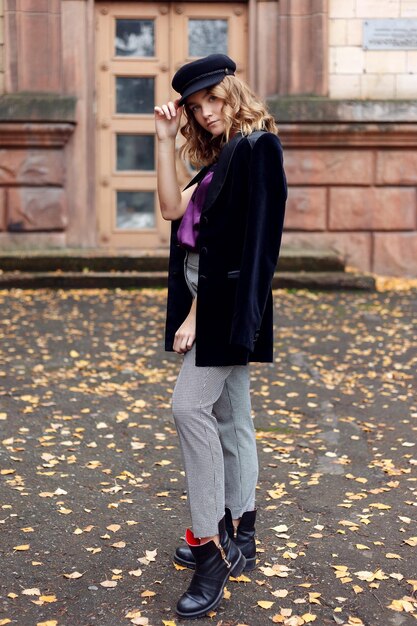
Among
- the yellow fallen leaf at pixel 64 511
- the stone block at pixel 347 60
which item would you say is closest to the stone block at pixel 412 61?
the stone block at pixel 347 60

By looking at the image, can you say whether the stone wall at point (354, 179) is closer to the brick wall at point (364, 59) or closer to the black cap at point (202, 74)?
the brick wall at point (364, 59)

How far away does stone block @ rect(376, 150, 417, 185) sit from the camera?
11.4 m

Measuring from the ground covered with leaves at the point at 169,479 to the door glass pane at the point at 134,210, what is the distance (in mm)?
3434

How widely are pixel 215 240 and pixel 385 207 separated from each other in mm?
8520

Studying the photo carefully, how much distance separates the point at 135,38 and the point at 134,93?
649mm

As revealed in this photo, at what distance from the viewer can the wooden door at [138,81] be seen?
11742 millimetres

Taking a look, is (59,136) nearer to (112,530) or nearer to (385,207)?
(385,207)

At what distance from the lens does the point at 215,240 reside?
3.31m

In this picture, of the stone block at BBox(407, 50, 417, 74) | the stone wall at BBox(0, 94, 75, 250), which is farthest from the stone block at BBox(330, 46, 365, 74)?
the stone wall at BBox(0, 94, 75, 250)

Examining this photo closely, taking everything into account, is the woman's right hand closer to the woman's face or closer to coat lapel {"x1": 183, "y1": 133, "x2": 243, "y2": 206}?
the woman's face

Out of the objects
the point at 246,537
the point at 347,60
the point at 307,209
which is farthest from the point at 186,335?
the point at 347,60

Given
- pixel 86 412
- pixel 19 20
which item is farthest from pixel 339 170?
pixel 86 412

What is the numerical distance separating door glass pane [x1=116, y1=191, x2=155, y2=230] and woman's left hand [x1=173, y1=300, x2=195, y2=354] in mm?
8687

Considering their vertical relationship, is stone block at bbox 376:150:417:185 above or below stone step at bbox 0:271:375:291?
above
